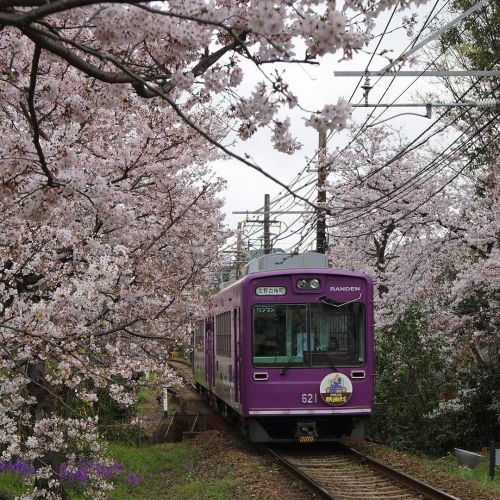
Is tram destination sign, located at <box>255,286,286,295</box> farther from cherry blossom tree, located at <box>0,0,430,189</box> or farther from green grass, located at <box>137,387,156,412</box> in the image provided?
green grass, located at <box>137,387,156,412</box>

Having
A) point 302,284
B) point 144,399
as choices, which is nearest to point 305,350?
point 302,284

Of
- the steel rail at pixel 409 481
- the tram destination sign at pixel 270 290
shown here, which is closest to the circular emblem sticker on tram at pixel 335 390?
the steel rail at pixel 409 481

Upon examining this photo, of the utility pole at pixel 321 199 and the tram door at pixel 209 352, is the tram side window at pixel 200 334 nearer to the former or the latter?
the tram door at pixel 209 352

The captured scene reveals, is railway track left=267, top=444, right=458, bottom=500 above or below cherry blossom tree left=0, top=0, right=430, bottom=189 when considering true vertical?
below

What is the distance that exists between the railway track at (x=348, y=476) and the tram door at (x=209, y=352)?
5.20m

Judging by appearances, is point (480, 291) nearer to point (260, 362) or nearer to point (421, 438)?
point (421, 438)

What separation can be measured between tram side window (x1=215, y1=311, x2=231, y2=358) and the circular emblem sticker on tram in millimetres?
2654

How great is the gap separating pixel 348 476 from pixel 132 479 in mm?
3138

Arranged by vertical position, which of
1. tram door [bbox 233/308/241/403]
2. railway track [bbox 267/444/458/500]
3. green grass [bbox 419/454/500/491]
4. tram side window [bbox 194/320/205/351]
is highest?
tram side window [bbox 194/320/205/351]

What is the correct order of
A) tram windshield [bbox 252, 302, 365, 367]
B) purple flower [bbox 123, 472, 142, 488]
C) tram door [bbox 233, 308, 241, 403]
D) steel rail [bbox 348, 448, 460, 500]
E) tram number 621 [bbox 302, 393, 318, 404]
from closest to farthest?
steel rail [bbox 348, 448, 460, 500] → purple flower [bbox 123, 472, 142, 488] → tram number 621 [bbox 302, 393, 318, 404] → tram windshield [bbox 252, 302, 365, 367] → tram door [bbox 233, 308, 241, 403]

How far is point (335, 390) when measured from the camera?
530 inches

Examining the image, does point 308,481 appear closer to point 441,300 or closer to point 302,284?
point 302,284

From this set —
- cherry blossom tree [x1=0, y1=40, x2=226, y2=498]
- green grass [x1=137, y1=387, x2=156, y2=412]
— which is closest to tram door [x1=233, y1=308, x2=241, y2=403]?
cherry blossom tree [x1=0, y1=40, x2=226, y2=498]

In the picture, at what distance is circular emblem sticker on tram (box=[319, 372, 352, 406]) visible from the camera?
44.0 ft
